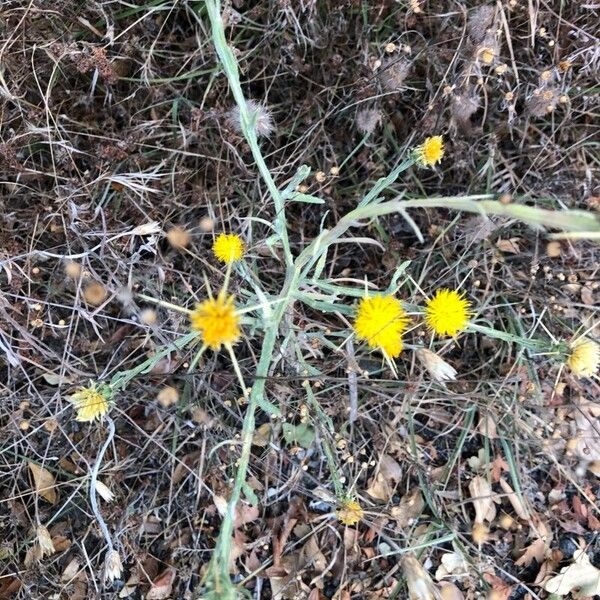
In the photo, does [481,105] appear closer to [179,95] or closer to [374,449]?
[179,95]

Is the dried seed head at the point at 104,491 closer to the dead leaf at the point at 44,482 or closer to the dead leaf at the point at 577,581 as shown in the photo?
the dead leaf at the point at 44,482

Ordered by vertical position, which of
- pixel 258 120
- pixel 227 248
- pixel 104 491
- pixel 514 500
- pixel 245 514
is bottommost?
pixel 514 500

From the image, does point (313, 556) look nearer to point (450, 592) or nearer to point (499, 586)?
point (450, 592)

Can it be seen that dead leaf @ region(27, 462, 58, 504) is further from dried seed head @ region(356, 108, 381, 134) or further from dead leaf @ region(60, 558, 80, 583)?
dried seed head @ region(356, 108, 381, 134)

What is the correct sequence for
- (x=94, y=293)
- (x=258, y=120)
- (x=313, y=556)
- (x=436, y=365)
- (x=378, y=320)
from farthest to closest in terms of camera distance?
1. (x=313, y=556)
2. (x=94, y=293)
3. (x=258, y=120)
4. (x=436, y=365)
5. (x=378, y=320)

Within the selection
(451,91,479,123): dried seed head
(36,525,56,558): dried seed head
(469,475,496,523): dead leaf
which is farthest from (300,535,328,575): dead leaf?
(451,91,479,123): dried seed head

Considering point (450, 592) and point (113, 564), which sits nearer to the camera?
point (113, 564)

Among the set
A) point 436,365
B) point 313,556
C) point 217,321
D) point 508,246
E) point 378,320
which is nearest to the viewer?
point 217,321

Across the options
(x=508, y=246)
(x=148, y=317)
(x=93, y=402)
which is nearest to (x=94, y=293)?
(x=148, y=317)
